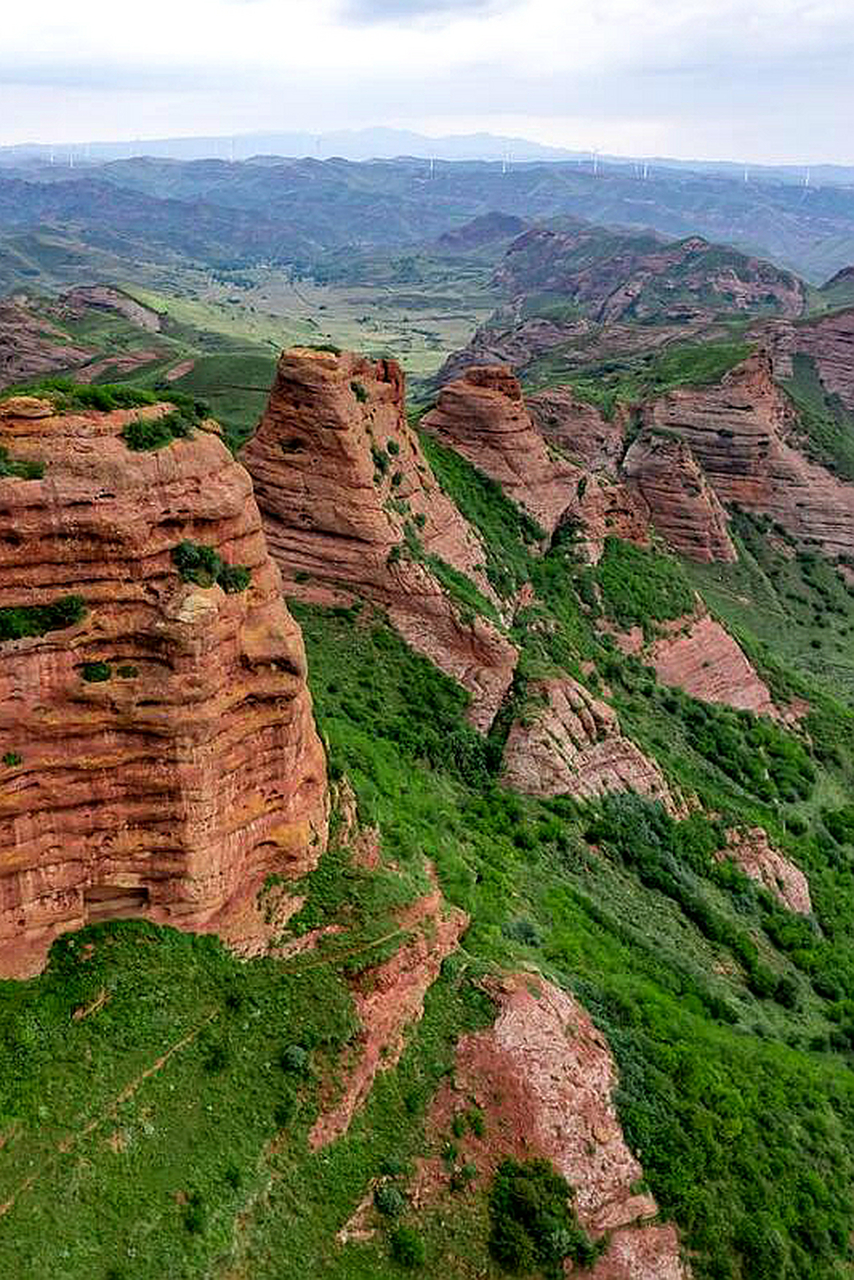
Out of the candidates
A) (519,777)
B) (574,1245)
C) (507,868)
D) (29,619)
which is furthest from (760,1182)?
(29,619)

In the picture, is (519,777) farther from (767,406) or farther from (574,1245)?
(767,406)

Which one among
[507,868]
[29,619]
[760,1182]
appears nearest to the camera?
[29,619]

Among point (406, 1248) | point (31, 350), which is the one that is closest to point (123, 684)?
point (406, 1248)

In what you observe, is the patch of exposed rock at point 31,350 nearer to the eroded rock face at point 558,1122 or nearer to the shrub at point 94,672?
the shrub at point 94,672

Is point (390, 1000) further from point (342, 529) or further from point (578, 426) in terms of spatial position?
point (578, 426)

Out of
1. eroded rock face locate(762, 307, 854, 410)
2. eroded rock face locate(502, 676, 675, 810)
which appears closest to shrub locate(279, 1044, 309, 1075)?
eroded rock face locate(502, 676, 675, 810)

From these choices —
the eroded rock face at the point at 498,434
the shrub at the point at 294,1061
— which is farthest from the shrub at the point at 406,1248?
the eroded rock face at the point at 498,434
